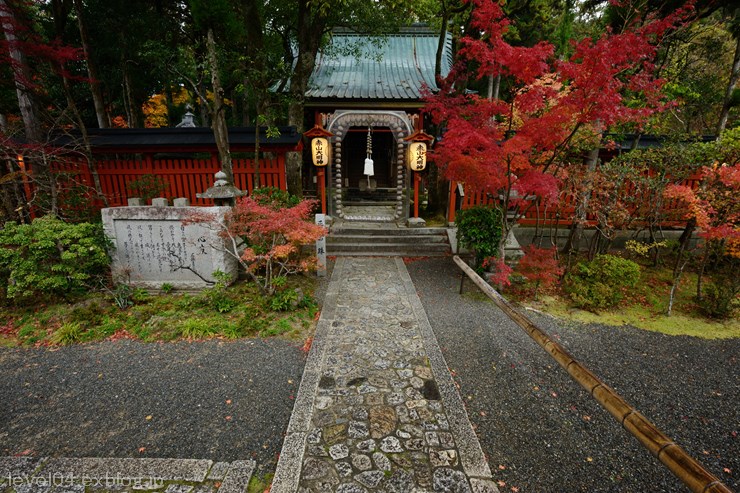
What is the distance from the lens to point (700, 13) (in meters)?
7.78

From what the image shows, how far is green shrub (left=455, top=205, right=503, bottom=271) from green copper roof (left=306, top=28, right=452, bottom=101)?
6.16 m

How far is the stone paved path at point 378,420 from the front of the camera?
9.46ft

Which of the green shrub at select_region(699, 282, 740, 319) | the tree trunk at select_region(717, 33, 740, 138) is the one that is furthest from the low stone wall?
the tree trunk at select_region(717, 33, 740, 138)

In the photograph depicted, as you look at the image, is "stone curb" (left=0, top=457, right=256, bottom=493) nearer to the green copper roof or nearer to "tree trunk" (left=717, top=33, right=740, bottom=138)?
the green copper roof

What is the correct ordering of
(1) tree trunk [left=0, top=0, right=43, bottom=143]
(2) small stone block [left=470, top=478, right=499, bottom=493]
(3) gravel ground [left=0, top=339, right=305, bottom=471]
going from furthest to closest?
1. (1) tree trunk [left=0, top=0, right=43, bottom=143]
2. (3) gravel ground [left=0, top=339, right=305, bottom=471]
3. (2) small stone block [left=470, top=478, right=499, bottom=493]

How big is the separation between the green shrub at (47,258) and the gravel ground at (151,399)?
140 cm

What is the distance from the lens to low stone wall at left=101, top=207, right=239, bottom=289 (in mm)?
6621

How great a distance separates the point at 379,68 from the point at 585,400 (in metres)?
14.4

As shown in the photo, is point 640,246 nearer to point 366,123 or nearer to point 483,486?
point 483,486

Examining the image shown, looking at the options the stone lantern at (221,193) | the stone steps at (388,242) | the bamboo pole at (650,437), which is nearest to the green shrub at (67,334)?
the stone lantern at (221,193)

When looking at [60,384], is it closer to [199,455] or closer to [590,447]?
[199,455]

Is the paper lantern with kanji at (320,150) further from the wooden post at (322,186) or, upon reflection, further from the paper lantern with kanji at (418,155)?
the paper lantern with kanji at (418,155)

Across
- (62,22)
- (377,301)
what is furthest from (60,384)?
(62,22)

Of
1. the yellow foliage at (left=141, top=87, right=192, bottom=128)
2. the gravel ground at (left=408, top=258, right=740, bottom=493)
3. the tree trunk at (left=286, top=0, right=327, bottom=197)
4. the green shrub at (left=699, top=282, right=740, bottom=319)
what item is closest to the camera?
the gravel ground at (left=408, top=258, right=740, bottom=493)
